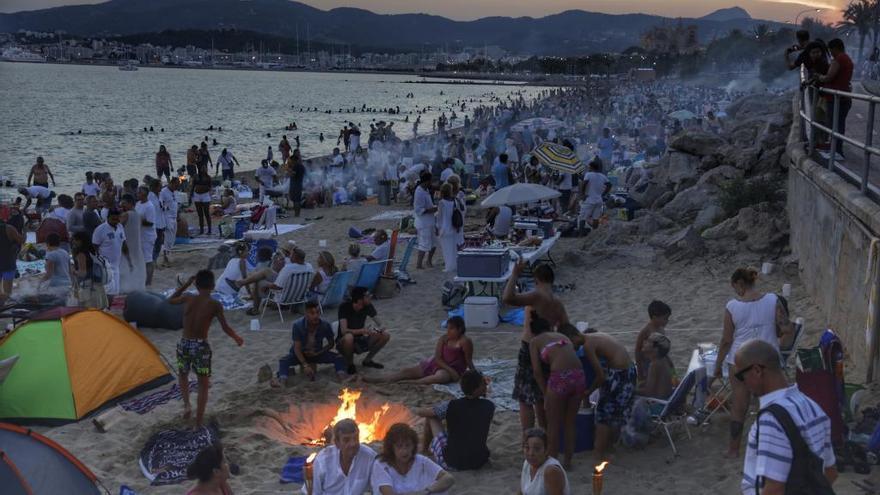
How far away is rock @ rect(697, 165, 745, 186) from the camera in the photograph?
16422mm

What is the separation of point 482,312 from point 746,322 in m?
4.28

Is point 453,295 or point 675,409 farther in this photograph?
point 453,295

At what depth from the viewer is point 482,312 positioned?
10.7 metres

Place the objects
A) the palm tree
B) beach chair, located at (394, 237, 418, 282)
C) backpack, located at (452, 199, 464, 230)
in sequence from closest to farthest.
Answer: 1. beach chair, located at (394, 237, 418, 282)
2. backpack, located at (452, 199, 464, 230)
3. the palm tree

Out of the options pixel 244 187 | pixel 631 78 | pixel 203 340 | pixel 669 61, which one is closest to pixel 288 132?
pixel 244 187

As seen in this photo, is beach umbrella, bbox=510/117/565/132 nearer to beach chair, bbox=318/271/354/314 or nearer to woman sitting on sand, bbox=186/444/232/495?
beach chair, bbox=318/271/354/314

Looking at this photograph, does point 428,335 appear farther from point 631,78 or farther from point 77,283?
point 631,78

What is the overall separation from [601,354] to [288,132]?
2498 inches

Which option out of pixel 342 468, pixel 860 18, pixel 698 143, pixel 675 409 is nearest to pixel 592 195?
pixel 698 143

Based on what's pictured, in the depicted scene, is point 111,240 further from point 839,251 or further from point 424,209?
point 839,251

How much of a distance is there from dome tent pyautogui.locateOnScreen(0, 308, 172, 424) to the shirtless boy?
3.97m

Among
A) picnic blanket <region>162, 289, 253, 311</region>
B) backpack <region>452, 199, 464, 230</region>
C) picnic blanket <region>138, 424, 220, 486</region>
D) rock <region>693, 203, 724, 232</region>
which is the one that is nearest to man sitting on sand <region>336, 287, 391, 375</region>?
picnic blanket <region>138, 424, 220, 486</region>

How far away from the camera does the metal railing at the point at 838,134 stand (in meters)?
7.89

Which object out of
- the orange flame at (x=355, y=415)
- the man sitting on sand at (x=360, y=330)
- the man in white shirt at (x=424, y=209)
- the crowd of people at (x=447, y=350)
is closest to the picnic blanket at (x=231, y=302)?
the crowd of people at (x=447, y=350)
